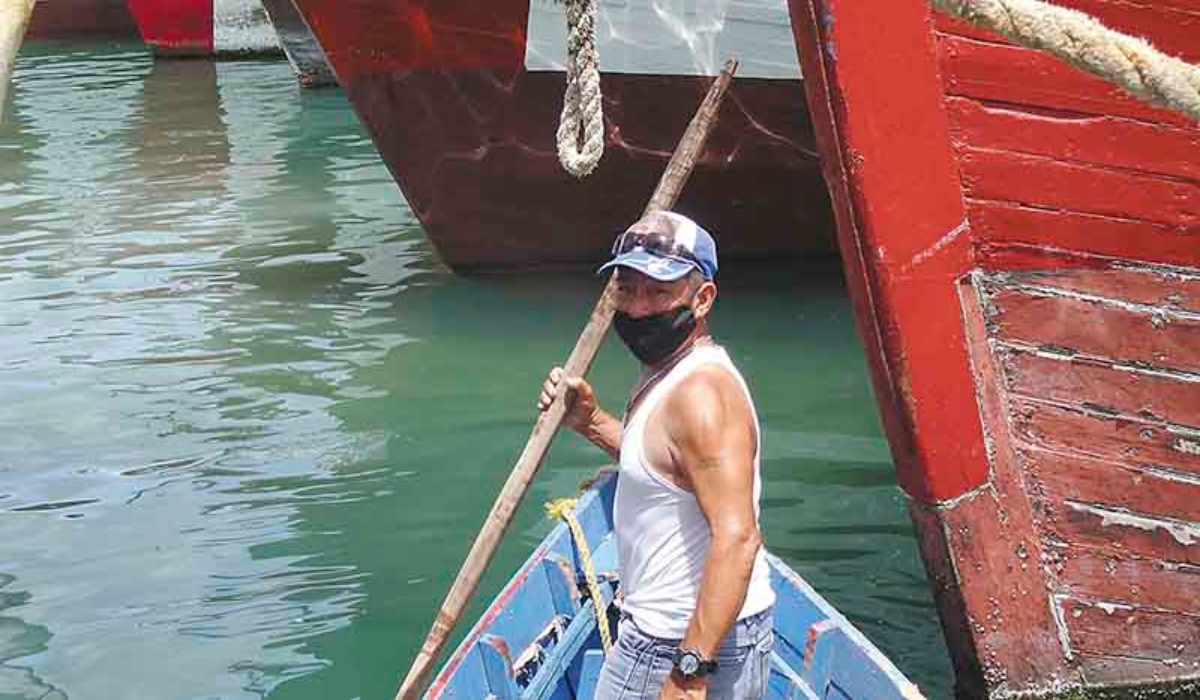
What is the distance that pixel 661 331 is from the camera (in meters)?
3.34

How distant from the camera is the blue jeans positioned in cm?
329

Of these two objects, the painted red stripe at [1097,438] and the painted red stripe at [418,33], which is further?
the painted red stripe at [418,33]

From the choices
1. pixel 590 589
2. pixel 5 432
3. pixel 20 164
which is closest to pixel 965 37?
pixel 590 589

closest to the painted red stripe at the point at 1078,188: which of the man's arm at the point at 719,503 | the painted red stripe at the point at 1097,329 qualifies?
the painted red stripe at the point at 1097,329

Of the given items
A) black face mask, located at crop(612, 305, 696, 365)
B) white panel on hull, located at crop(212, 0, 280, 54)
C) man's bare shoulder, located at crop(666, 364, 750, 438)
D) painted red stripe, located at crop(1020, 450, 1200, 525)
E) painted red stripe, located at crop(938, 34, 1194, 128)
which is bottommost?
white panel on hull, located at crop(212, 0, 280, 54)

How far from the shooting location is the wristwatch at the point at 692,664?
3129 millimetres

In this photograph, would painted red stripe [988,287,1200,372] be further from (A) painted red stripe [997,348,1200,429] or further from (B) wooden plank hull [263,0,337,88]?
(B) wooden plank hull [263,0,337,88]

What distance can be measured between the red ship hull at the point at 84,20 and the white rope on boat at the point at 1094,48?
88.0 feet

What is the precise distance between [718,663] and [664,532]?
283mm

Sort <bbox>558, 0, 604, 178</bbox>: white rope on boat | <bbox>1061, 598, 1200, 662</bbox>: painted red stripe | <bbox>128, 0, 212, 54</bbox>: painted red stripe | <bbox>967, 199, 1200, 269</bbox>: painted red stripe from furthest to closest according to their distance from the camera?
<bbox>128, 0, 212, 54</bbox>: painted red stripe < <bbox>1061, 598, 1200, 662</bbox>: painted red stripe < <bbox>967, 199, 1200, 269</bbox>: painted red stripe < <bbox>558, 0, 604, 178</bbox>: white rope on boat

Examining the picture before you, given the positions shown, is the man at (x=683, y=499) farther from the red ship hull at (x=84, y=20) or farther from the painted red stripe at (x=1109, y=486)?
the red ship hull at (x=84, y=20)

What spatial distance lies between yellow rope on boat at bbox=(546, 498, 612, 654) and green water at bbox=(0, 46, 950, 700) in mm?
777

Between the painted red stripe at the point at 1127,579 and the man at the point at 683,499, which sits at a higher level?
the man at the point at 683,499

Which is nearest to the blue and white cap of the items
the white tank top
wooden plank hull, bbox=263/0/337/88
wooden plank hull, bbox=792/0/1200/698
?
the white tank top
